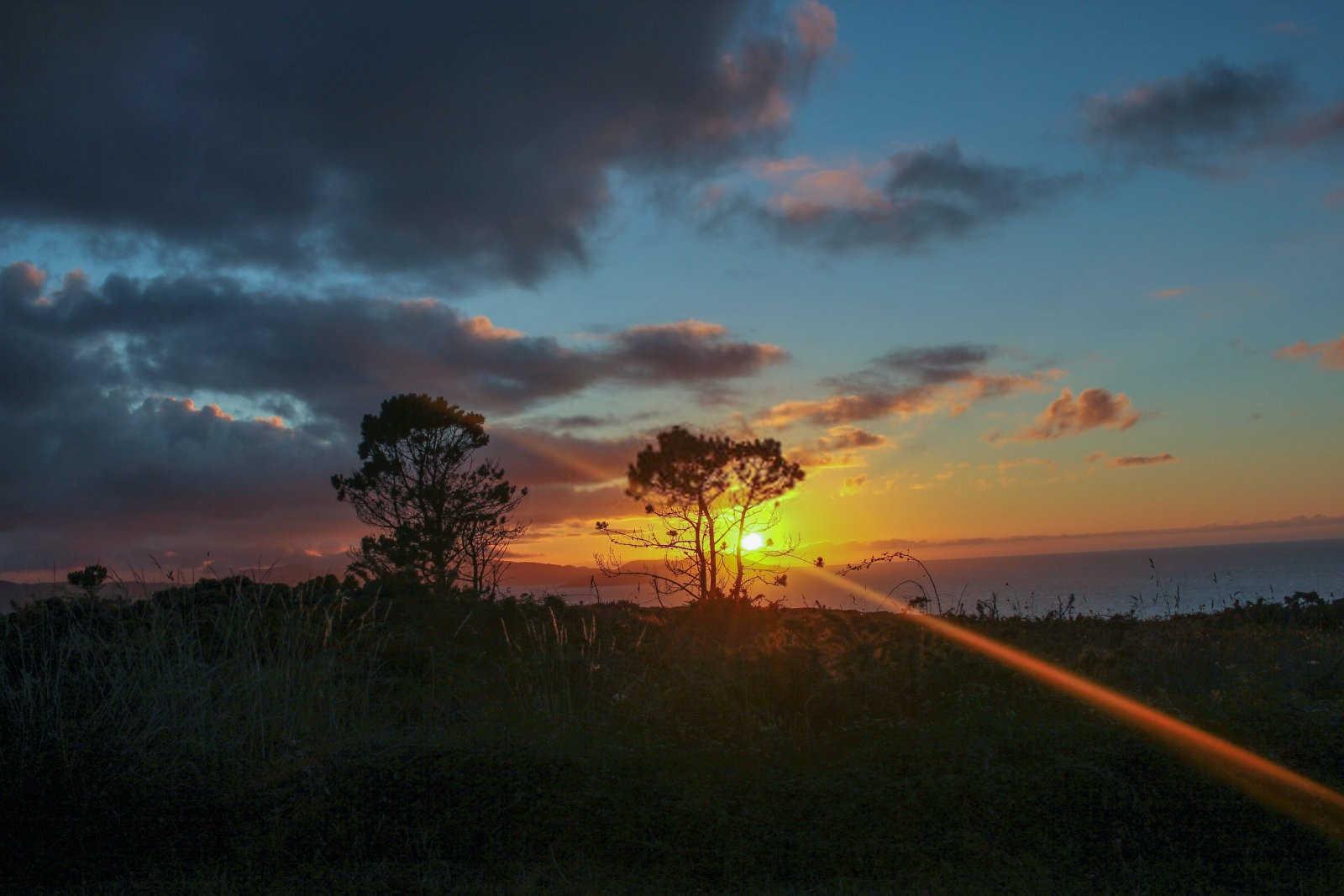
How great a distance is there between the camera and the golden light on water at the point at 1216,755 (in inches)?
210

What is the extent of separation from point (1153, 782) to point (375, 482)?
19.3 metres

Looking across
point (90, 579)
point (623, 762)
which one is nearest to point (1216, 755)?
point (623, 762)

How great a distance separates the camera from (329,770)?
5988mm

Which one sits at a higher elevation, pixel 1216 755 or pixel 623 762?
pixel 623 762

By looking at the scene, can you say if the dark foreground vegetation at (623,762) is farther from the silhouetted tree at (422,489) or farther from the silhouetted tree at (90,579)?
the silhouetted tree at (422,489)

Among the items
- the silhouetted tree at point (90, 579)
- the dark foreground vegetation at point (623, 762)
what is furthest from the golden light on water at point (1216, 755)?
the silhouetted tree at point (90, 579)

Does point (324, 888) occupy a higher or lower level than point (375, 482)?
lower

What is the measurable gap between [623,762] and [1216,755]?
11.7ft

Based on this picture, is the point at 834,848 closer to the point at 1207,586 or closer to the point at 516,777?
the point at 516,777

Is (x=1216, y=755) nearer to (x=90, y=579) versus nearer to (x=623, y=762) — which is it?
(x=623, y=762)

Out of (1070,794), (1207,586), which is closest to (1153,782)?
(1070,794)

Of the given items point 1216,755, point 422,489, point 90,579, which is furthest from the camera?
point 422,489

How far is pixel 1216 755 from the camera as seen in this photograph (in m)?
5.77

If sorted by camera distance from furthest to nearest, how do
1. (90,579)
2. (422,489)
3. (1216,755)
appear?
(422,489) < (90,579) < (1216,755)
